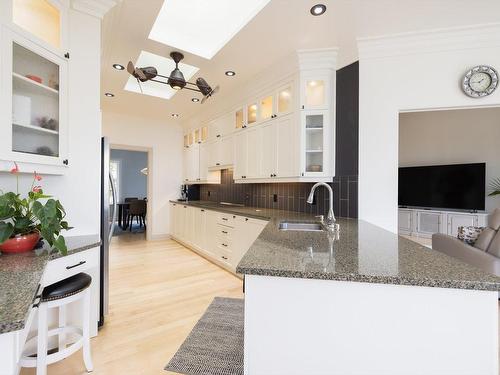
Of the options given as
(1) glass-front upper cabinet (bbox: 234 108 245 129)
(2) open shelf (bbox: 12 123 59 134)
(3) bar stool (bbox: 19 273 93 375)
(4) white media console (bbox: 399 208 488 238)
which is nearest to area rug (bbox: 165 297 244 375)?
(3) bar stool (bbox: 19 273 93 375)

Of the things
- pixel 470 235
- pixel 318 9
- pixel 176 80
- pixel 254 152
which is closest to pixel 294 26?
pixel 318 9

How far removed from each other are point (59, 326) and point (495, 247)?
150 inches

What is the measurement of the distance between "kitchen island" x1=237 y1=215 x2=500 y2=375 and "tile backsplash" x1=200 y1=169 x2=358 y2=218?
1565 mm

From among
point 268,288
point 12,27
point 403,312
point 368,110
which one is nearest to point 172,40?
point 12,27

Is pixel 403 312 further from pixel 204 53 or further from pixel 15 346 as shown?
pixel 204 53

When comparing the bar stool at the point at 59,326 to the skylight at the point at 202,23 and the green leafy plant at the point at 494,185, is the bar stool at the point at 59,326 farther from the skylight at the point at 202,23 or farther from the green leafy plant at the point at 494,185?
the green leafy plant at the point at 494,185

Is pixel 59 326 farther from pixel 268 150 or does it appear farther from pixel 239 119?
pixel 239 119

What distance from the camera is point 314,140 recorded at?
2.89m

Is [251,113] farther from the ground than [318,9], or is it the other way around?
[318,9]

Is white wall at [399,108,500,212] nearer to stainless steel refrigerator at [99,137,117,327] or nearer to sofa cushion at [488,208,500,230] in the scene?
sofa cushion at [488,208,500,230]

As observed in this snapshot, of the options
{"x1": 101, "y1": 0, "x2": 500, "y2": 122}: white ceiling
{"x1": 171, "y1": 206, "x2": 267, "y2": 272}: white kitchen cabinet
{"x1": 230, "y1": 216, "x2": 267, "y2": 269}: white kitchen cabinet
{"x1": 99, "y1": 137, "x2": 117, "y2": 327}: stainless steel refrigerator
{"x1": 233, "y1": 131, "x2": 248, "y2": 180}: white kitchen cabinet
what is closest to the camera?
{"x1": 101, "y1": 0, "x2": 500, "y2": 122}: white ceiling

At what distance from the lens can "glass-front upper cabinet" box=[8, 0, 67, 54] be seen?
5.10ft

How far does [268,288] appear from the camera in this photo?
3.51 feet

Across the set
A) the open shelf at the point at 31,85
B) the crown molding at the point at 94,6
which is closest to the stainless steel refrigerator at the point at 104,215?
the open shelf at the point at 31,85
